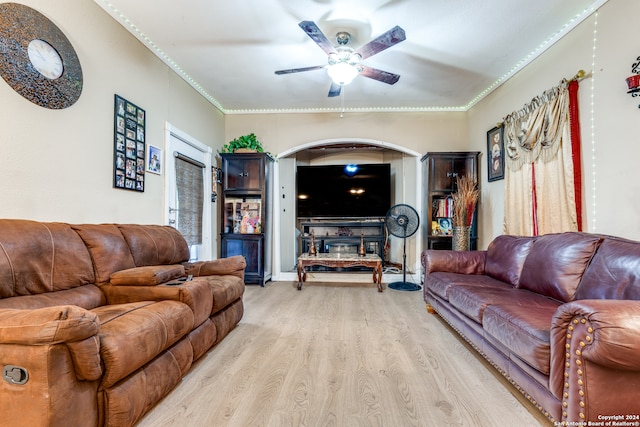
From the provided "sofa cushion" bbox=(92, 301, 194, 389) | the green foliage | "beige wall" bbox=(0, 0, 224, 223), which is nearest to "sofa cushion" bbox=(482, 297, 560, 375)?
"sofa cushion" bbox=(92, 301, 194, 389)

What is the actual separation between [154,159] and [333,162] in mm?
3526

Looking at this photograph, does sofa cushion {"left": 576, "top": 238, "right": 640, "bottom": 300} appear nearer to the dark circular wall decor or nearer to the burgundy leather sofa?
the burgundy leather sofa

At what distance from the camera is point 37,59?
188cm

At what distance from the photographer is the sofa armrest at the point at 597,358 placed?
1.04m

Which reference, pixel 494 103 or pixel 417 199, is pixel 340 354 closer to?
pixel 417 199

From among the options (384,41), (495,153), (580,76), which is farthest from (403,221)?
(384,41)

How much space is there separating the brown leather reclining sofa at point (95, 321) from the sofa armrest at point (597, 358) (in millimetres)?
→ 1800

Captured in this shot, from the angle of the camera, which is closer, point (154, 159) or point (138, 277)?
point (138, 277)

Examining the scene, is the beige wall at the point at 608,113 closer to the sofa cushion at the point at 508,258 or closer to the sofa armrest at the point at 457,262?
the sofa cushion at the point at 508,258

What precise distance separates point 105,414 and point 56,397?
10.3 inches

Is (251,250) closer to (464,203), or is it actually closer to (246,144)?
(246,144)

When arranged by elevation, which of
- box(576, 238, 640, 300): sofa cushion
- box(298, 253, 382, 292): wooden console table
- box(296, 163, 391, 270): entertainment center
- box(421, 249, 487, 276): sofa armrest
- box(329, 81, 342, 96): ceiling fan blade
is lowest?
box(298, 253, 382, 292): wooden console table

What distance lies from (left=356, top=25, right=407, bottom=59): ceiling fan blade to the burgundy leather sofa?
1.86 meters

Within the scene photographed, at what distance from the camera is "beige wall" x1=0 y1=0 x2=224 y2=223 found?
180 centimetres
